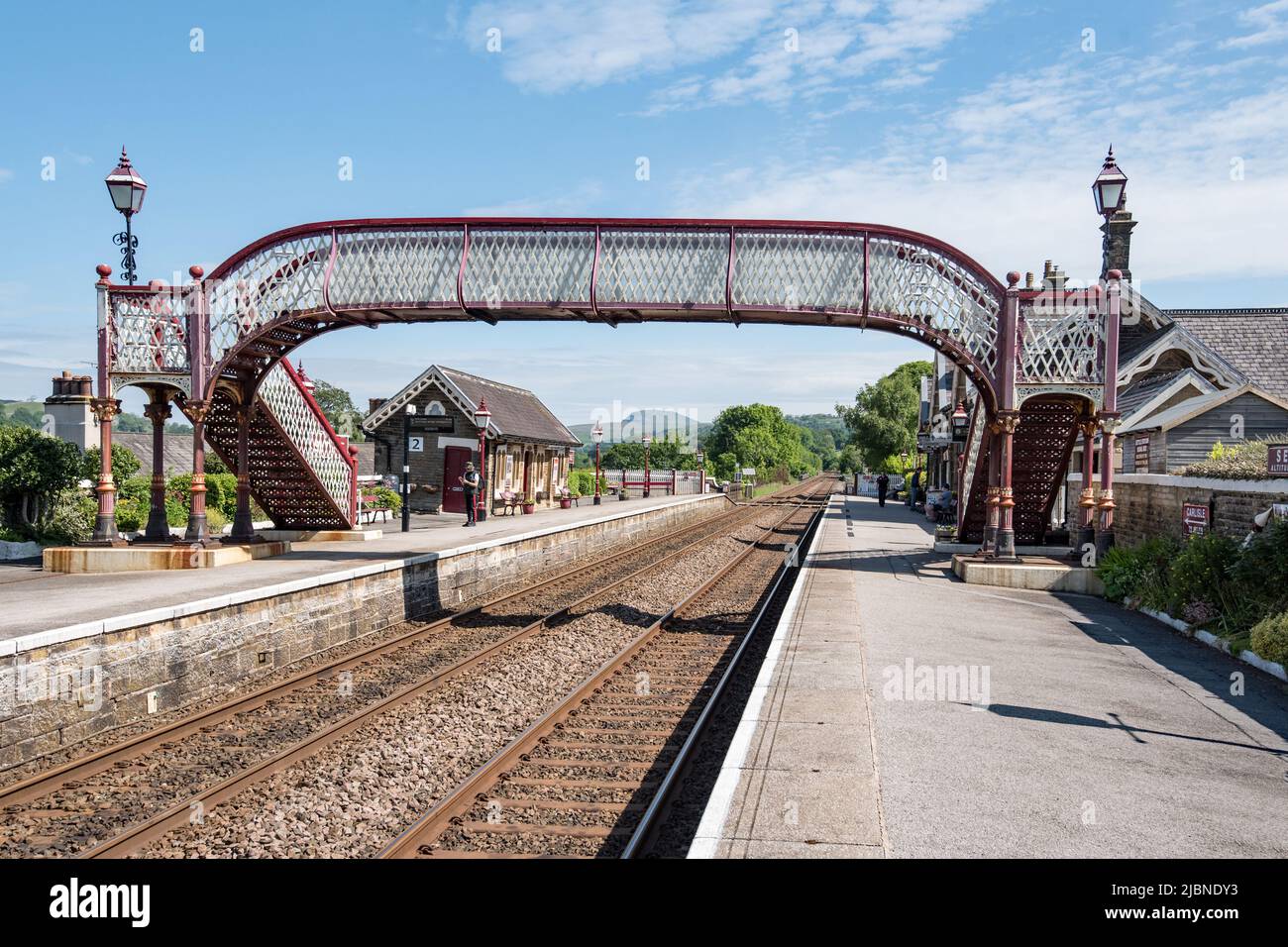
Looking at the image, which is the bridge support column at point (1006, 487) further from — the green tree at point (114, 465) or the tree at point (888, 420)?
the tree at point (888, 420)

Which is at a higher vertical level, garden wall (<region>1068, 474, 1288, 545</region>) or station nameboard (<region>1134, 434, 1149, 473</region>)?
station nameboard (<region>1134, 434, 1149, 473</region>)

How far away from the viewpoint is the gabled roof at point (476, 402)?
3378 cm

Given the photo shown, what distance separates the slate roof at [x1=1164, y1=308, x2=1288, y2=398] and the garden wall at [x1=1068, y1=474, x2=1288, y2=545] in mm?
8820

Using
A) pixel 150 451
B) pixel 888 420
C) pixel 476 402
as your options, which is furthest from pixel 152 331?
pixel 888 420

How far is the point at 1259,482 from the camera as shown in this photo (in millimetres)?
11805

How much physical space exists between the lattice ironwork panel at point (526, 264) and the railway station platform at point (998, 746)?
596 cm

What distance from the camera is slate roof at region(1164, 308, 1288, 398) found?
945 inches

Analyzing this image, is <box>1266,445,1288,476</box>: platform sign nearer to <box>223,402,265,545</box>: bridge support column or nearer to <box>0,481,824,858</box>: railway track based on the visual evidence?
<box>0,481,824,858</box>: railway track

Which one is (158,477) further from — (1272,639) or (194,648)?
(1272,639)

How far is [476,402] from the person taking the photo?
34.1 m

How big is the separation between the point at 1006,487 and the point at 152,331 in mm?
14141

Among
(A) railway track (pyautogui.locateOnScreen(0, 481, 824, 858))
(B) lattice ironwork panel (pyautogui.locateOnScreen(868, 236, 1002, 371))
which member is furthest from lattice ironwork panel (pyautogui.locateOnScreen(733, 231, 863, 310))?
(A) railway track (pyautogui.locateOnScreen(0, 481, 824, 858))
